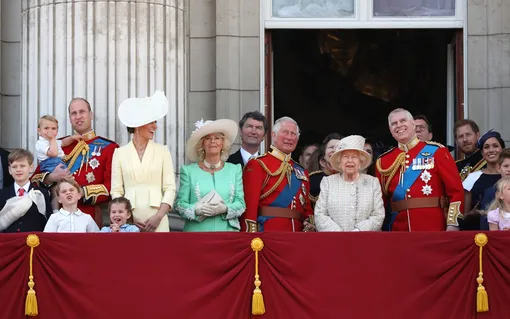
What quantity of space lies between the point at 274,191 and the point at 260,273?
1328mm

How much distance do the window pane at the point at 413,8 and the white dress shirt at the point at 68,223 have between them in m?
4.36

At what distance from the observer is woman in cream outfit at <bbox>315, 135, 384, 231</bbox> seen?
11.9 meters

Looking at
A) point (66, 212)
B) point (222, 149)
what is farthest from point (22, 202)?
point (222, 149)

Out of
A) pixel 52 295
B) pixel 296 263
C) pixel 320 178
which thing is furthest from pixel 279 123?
pixel 52 295

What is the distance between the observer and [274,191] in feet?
41.1

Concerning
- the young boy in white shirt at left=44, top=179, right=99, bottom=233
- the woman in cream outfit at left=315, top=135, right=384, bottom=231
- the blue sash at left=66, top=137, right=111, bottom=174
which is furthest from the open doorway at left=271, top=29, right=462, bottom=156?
the young boy in white shirt at left=44, top=179, right=99, bottom=233

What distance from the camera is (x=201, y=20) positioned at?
1479cm

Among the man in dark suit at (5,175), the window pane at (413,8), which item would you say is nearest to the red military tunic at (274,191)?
the man in dark suit at (5,175)

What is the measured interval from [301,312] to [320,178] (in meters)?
2.17

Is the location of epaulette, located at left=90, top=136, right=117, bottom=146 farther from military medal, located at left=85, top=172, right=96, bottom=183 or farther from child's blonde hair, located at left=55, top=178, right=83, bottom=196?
child's blonde hair, located at left=55, top=178, right=83, bottom=196

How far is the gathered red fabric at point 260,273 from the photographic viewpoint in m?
11.3

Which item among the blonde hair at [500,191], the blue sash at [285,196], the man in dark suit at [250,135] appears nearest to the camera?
the blonde hair at [500,191]

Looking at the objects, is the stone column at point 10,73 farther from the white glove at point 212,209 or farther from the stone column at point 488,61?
the stone column at point 488,61

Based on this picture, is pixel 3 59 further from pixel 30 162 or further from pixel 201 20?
pixel 30 162
